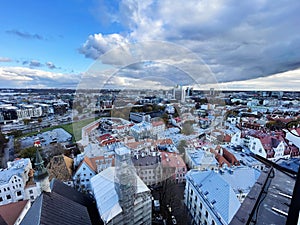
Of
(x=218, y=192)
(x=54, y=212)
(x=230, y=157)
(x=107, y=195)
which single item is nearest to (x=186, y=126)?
(x=218, y=192)

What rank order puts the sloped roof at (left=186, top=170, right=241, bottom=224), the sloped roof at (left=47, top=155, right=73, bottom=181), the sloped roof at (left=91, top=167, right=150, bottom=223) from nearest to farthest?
the sloped roof at (left=186, top=170, right=241, bottom=224) < the sloped roof at (left=91, top=167, right=150, bottom=223) < the sloped roof at (left=47, top=155, right=73, bottom=181)

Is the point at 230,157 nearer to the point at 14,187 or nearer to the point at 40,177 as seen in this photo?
the point at 40,177

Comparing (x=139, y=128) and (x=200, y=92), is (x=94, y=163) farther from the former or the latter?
(x=200, y=92)

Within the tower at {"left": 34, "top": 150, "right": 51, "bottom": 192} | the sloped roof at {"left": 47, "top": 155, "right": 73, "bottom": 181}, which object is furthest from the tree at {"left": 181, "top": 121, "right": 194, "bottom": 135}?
the sloped roof at {"left": 47, "top": 155, "right": 73, "bottom": 181}

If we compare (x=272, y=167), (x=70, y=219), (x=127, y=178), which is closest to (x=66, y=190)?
(x=70, y=219)

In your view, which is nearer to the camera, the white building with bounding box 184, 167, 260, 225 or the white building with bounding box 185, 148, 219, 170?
the white building with bounding box 184, 167, 260, 225

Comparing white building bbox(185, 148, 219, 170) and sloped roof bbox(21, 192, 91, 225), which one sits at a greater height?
sloped roof bbox(21, 192, 91, 225)

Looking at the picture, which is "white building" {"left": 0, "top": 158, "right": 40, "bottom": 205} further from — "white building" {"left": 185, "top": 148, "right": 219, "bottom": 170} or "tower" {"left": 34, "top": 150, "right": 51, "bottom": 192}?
"white building" {"left": 185, "top": 148, "right": 219, "bottom": 170}
